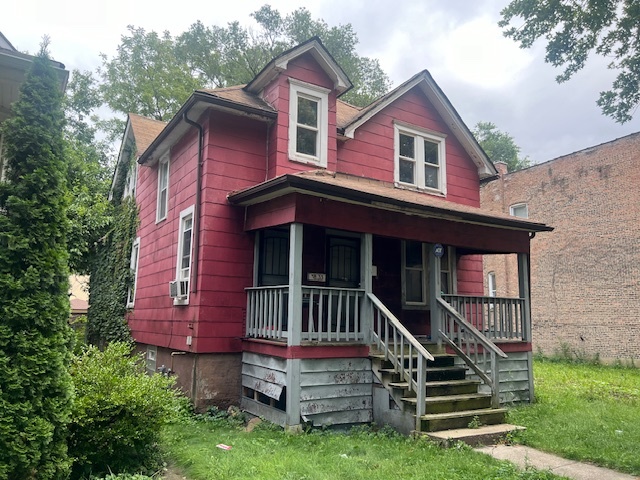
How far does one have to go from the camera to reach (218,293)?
9.25m

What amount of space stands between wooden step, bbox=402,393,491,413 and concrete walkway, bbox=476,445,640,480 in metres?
0.83

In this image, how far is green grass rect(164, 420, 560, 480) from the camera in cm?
543

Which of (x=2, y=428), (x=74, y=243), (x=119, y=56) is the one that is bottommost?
(x=2, y=428)

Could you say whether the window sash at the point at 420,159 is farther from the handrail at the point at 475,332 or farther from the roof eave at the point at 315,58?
the handrail at the point at 475,332

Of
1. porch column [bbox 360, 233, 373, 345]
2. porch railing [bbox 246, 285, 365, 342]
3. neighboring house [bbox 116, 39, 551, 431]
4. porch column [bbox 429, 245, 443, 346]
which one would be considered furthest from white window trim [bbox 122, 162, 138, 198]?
porch column [bbox 429, 245, 443, 346]

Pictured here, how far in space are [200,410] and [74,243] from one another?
1058 centimetres

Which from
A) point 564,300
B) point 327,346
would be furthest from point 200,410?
point 564,300

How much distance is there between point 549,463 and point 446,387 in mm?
2110

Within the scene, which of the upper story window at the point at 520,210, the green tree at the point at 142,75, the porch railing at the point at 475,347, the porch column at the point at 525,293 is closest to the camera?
the porch railing at the point at 475,347

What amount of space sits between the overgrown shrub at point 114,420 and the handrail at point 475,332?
209 inches

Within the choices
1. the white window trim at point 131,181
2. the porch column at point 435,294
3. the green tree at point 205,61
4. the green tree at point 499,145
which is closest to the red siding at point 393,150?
the porch column at point 435,294

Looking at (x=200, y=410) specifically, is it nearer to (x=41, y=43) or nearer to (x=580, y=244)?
(x=41, y=43)

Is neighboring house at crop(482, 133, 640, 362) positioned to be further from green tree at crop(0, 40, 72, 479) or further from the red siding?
green tree at crop(0, 40, 72, 479)

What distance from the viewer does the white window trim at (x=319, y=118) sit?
33.5 feet
